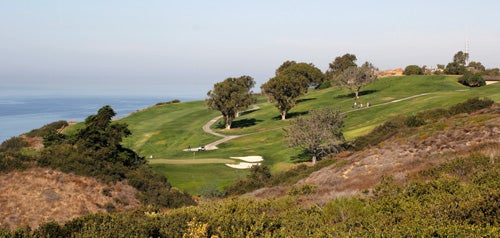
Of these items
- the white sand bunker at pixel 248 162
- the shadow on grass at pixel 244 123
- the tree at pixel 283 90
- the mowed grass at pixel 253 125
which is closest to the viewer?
the mowed grass at pixel 253 125

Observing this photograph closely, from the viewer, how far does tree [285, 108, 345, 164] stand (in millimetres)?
51834

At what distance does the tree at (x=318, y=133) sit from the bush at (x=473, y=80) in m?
68.3

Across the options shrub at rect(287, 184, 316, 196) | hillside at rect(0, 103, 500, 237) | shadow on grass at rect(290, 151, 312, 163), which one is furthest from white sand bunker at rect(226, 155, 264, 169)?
shrub at rect(287, 184, 316, 196)

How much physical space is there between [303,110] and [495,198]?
3878 inches

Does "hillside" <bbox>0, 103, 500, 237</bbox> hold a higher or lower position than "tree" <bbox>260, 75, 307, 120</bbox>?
lower

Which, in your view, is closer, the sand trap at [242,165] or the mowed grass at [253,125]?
the mowed grass at [253,125]

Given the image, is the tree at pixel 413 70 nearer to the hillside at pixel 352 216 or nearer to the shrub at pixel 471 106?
the shrub at pixel 471 106

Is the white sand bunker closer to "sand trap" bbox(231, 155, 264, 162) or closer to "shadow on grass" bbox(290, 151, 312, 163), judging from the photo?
"sand trap" bbox(231, 155, 264, 162)

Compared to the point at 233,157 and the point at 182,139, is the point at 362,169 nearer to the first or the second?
the point at 233,157

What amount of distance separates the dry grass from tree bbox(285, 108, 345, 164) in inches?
1098

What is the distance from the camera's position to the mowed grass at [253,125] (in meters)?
53.7

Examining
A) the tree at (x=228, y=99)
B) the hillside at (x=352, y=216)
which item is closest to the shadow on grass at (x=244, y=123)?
the tree at (x=228, y=99)

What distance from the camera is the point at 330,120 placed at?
5488 centimetres

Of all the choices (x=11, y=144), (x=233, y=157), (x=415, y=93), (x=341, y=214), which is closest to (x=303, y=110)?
(x=415, y=93)
